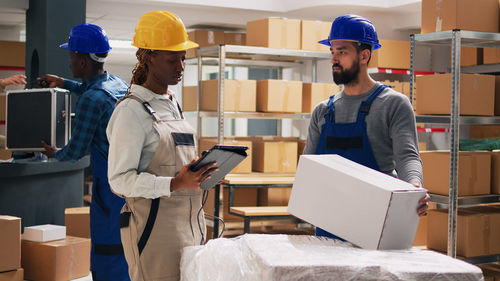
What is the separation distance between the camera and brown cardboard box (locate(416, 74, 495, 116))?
4.27 meters

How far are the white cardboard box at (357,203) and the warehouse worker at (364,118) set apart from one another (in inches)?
19.9

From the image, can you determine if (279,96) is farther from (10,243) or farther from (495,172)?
(10,243)

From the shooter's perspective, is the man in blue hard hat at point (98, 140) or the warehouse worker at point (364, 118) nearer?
the warehouse worker at point (364, 118)

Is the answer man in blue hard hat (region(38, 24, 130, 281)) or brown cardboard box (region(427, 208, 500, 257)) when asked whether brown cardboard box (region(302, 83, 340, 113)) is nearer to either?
brown cardboard box (region(427, 208, 500, 257))

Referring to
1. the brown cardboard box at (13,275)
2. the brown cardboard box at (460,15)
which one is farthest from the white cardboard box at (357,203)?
the brown cardboard box at (13,275)

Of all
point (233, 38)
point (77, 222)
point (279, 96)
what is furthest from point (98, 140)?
point (233, 38)

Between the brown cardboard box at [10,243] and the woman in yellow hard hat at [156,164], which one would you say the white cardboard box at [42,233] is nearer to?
the brown cardboard box at [10,243]

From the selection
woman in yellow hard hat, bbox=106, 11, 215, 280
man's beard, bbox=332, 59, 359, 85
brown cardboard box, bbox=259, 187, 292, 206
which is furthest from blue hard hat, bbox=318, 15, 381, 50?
brown cardboard box, bbox=259, 187, 292, 206

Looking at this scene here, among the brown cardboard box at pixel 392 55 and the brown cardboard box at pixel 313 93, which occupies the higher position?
the brown cardboard box at pixel 392 55

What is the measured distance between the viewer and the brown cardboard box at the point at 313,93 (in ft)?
20.1

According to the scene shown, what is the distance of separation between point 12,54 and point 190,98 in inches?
140

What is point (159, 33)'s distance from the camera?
1988 mm

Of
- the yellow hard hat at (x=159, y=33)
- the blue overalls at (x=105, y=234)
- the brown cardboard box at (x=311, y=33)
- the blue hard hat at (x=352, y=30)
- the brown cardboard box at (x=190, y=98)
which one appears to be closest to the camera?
the yellow hard hat at (x=159, y=33)

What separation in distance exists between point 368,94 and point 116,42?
9007 millimetres
